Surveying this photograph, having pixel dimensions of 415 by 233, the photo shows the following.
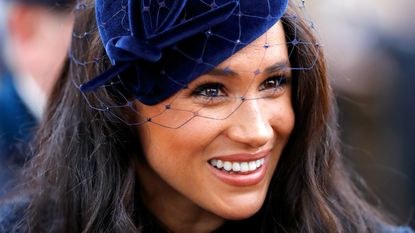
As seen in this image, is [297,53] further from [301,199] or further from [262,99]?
[301,199]

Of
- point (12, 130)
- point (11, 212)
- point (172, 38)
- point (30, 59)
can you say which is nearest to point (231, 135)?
point (172, 38)

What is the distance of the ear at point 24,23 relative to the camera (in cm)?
440

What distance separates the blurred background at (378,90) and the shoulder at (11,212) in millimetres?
2282

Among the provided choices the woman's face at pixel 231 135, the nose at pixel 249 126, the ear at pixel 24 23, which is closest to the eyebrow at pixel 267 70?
the woman's face at pixel 231 135

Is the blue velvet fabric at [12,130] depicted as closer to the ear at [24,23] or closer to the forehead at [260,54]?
the ear at [24,23]

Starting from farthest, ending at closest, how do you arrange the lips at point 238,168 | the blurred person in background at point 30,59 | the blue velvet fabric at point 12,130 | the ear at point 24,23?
the ear at point 24,23
the blurred person in background at point 30,59
the blue velvet fabric at point 12,130
the lips at point 238,168

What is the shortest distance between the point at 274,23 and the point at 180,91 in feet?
1.42

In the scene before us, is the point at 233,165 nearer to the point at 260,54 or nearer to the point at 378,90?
the point at 260,54

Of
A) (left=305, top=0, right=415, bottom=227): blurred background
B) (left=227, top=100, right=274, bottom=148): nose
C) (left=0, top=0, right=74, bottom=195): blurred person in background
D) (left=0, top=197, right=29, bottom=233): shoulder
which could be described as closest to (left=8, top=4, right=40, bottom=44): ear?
(left=0, top=0, right=74, bottom=195): blurred person in background

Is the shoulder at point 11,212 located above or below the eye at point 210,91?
below

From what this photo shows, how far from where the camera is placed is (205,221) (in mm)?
3238

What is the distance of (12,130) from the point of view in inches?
167

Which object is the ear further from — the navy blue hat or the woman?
the navy blue hat

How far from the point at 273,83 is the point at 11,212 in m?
1.27
